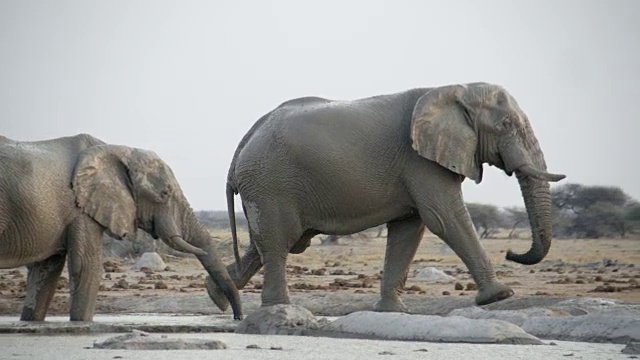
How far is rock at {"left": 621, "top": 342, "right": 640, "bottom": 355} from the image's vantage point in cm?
1033

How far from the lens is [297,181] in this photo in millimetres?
14500

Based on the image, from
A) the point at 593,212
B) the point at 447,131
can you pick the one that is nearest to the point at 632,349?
the point at 447,131

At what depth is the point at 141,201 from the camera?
15016 millimetres

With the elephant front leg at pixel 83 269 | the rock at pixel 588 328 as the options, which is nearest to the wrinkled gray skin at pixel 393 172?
the rock at pixel 588 328

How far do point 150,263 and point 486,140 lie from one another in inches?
708

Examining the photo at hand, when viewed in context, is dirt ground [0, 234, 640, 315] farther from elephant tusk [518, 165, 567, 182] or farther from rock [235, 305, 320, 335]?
rock [235, 305, 320, 335]

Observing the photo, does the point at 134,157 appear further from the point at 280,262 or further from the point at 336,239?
the point at 336,239

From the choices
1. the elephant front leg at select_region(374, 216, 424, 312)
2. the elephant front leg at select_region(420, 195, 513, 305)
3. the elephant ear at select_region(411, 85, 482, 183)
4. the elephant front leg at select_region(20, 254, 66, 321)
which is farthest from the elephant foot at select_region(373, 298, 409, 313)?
the elephant front leg at select_region(20, 254, 66, 321)

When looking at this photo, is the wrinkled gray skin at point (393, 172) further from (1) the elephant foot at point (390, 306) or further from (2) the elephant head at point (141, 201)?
(2) the elephant head at point (141, 201)

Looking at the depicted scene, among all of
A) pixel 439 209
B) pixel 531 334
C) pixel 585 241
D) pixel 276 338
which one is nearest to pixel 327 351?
pixel 276 338

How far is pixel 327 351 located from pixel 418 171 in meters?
4.06

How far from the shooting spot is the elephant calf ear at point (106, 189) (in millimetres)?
14320

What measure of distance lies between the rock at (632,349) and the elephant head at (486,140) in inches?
132

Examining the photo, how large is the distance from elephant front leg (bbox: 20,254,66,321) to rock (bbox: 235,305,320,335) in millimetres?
2623
